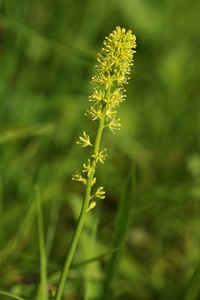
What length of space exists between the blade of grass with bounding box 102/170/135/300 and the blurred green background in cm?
30

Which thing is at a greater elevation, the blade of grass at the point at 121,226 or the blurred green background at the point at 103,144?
the blurred green background at the point at 103,144

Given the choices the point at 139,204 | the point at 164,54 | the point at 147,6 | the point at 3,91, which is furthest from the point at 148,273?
the point at 147,6

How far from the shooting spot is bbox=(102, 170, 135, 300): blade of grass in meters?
1.87

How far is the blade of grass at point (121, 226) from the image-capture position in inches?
73.7

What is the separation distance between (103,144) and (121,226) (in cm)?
202

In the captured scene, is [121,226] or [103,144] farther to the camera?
→ [103,144]

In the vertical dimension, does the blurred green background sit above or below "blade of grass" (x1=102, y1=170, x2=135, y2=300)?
above

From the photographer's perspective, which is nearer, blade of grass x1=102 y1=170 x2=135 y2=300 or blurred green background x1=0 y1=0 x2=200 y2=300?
blade of grass x1=102 y1=170 x2=135 y2=300

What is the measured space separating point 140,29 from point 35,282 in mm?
4158

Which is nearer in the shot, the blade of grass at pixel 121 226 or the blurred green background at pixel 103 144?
the blade of grass at pixel 121 226

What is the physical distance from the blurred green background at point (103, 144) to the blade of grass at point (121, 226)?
303mm

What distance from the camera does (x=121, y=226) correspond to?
193 centimetres

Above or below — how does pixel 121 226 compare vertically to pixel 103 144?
below

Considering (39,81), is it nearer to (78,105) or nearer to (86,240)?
(78,105)
